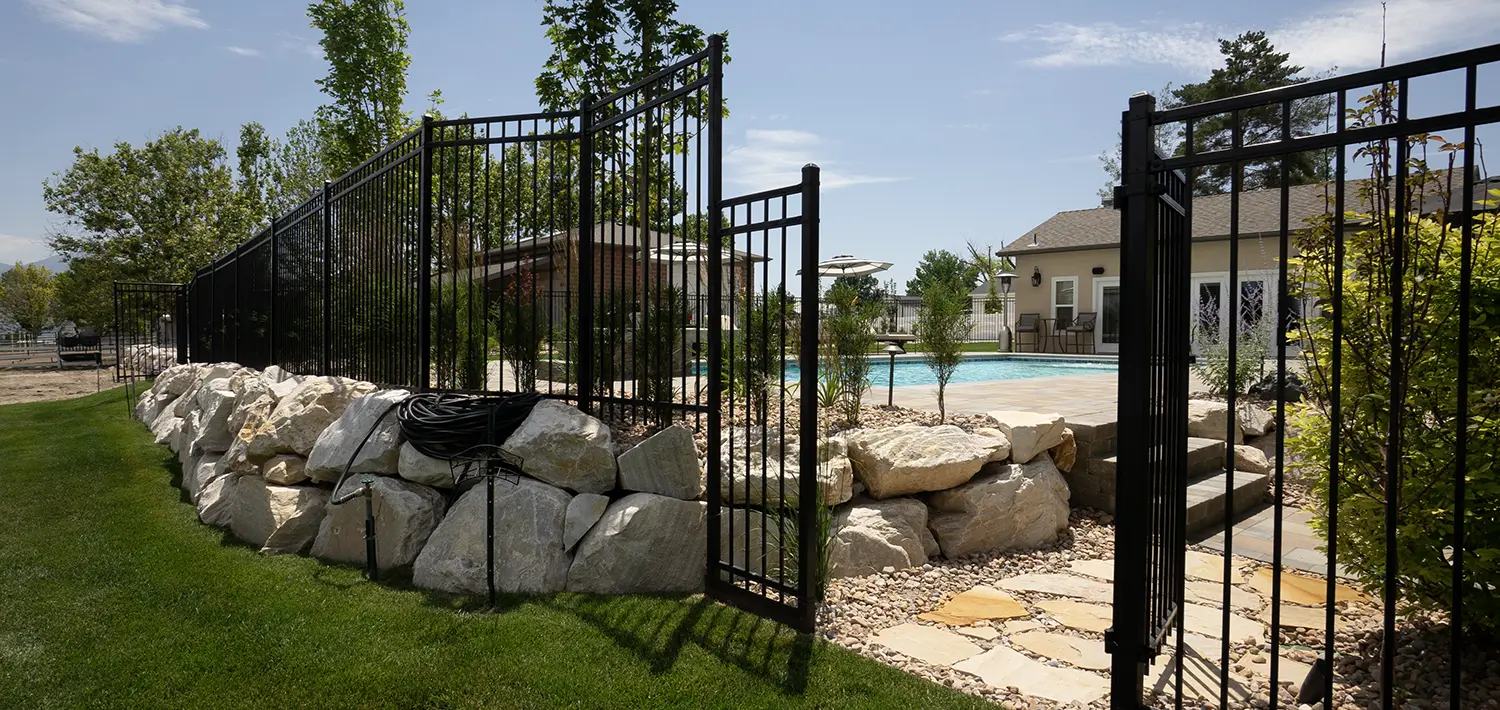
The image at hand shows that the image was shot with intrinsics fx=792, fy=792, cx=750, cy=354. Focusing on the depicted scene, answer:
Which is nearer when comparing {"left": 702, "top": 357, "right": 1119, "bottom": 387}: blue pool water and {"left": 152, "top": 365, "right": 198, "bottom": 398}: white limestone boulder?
{"left": 152, "top": 365, "right": 198, "bottom": 398}: white limestone boulder

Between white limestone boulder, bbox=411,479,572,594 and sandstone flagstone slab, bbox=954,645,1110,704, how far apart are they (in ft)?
6.80

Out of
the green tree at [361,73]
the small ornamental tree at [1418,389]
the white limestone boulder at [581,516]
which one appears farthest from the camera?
the green tree at [361,73]

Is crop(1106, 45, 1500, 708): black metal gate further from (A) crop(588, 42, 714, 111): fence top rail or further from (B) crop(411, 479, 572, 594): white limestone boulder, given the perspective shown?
(B) crop(411, 479, 572, 594): white limestone boulder

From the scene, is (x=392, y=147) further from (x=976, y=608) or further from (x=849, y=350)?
(x=976, y=608)

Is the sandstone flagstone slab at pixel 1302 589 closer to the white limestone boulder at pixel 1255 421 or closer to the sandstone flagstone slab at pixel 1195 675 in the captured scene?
the sandstone flagstone slab at pixel 1195 675

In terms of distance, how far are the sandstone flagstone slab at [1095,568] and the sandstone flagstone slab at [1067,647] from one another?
37.1 inches

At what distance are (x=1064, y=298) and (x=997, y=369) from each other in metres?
5.95

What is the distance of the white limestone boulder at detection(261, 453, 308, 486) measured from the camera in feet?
17.3

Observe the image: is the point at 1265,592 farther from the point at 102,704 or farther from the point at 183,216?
the point at 183,216

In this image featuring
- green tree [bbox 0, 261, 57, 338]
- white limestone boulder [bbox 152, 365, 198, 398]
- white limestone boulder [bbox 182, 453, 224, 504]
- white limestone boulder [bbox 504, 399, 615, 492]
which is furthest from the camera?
green tree [bbox 0, 261, 57, 338]

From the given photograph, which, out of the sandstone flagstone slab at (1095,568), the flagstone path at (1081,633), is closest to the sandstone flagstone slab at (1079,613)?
the flagstone path at (1081,633)

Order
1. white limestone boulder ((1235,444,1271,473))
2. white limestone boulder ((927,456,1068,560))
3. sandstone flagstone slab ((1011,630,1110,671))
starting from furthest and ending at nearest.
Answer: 1. white limestone boulder ((1235,444,1271,473))
2. white limestone boulder ((927,456,1068,560))
3. sandstone flagstone slab ((1011,630,1110,671))

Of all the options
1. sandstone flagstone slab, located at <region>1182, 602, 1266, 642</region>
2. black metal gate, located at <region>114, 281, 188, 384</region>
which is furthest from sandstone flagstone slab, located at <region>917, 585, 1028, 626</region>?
black metal gate, located at <region>114, 281, 188, 384</region>

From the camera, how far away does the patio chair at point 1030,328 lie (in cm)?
2059
